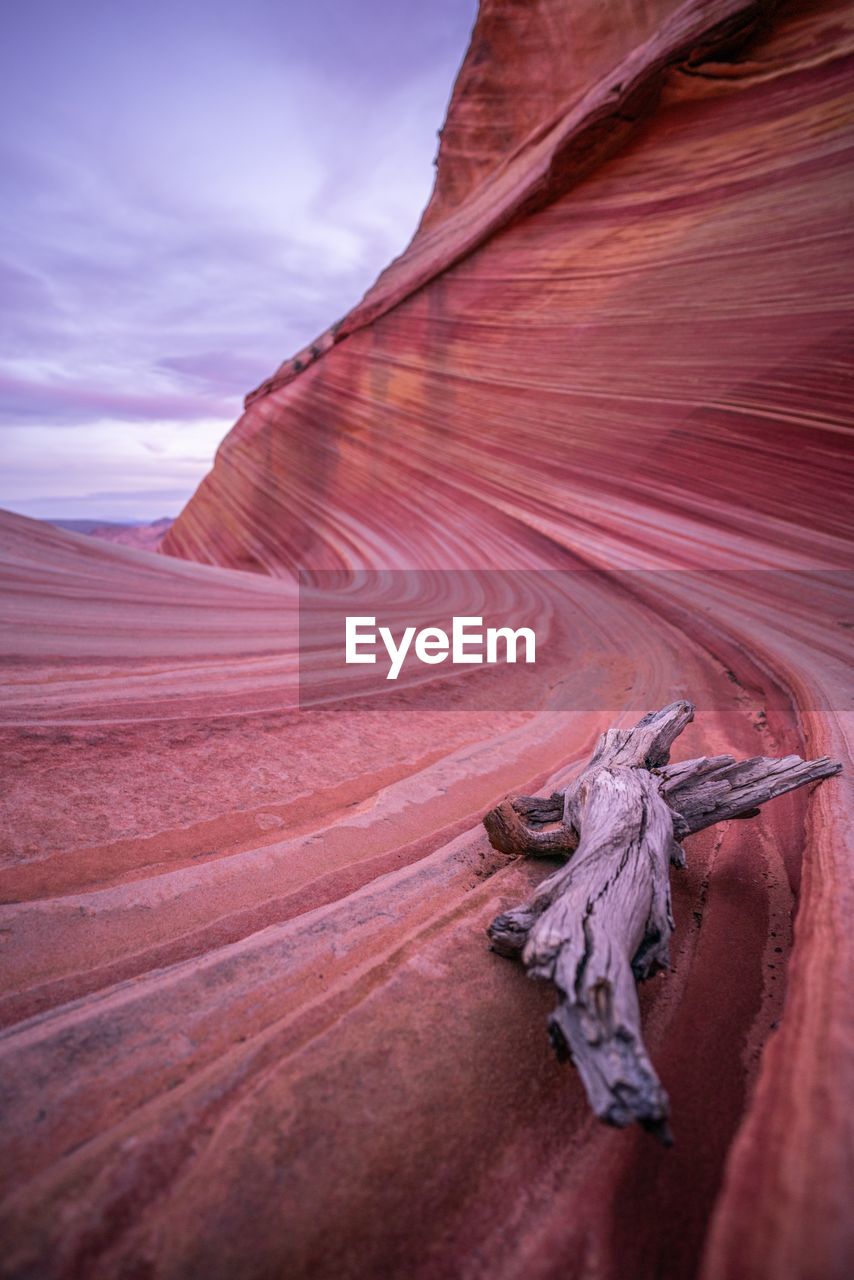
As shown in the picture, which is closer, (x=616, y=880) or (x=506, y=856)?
(x=616, y=880)

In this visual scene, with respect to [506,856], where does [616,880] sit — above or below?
above

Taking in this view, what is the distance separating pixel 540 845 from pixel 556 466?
6.47 m

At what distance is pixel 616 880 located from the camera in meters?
1.23

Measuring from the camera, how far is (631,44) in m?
7.38

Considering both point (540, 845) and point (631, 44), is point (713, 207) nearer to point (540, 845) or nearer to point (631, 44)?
point (631, 44)

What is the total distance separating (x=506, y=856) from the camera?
5.83 feet

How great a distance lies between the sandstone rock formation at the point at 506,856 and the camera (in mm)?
828

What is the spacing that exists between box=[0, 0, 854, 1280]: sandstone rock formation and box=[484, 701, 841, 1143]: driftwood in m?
0.13

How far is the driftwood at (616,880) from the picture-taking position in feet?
2.84

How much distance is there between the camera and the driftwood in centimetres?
86

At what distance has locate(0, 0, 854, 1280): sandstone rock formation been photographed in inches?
32.6

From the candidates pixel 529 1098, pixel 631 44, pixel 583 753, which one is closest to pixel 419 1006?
pixel 529 1098

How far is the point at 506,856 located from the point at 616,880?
1.95 ft

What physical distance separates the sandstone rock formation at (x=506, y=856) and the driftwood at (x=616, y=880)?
5.0 inches
